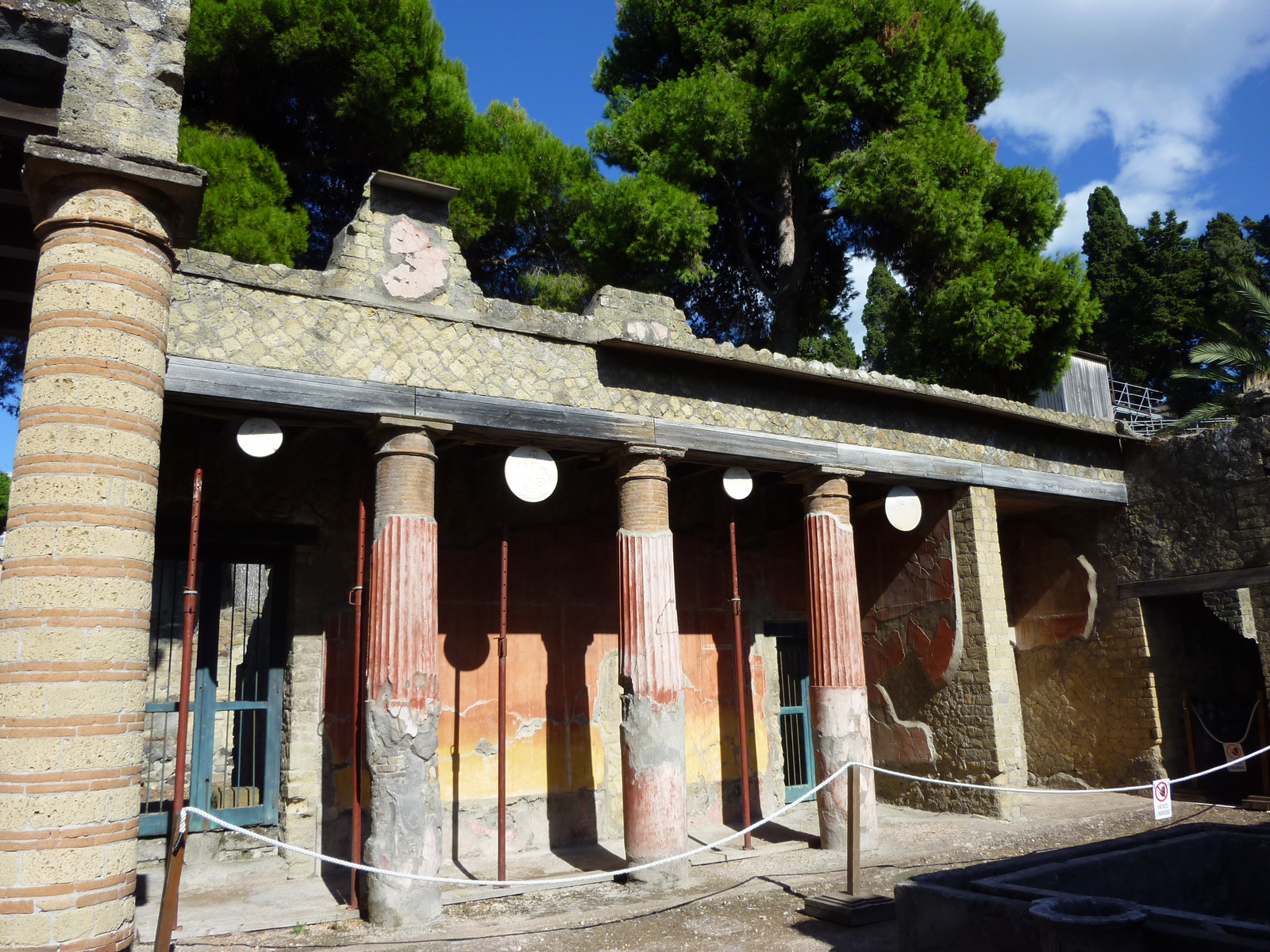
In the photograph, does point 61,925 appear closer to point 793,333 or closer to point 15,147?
point 15,147

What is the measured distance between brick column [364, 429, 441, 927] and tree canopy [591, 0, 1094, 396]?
383 inches

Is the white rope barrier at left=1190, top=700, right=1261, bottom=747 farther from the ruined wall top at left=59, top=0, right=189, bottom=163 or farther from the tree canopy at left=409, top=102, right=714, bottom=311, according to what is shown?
the ruined wall top at left=59, top=0, right=189, bottom=163

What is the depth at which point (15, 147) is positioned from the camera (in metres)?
4.89

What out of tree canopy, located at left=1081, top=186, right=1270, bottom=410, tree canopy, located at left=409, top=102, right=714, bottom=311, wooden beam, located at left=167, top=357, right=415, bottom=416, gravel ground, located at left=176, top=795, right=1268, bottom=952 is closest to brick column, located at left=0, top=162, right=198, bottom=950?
wooden beam, located at left=167, top=357, right=415, bottom=416

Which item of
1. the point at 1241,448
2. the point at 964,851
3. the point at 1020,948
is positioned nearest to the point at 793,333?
the point at 1241,448

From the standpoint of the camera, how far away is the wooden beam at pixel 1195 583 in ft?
32.3

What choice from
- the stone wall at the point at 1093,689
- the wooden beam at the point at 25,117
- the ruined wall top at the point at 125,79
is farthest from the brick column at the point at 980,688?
the wooden beam at the point at 25,117

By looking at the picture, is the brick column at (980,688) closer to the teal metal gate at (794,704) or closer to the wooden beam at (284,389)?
the teal metal gate at (794,704)

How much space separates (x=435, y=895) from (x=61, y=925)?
290 cm

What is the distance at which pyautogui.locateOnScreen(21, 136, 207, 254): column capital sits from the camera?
3.86 metres

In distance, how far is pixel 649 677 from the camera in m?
7.25

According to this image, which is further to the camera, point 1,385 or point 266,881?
point 1,385

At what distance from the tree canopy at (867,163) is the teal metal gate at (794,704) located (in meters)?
6.00

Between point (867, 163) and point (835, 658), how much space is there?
8.42m
